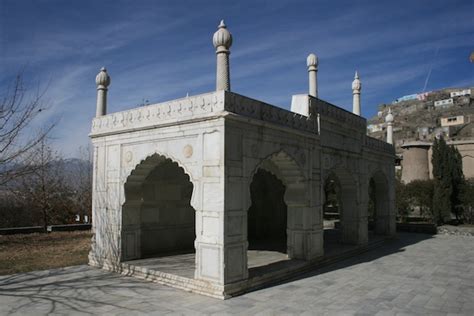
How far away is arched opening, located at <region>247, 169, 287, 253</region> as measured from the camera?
16.6 metres

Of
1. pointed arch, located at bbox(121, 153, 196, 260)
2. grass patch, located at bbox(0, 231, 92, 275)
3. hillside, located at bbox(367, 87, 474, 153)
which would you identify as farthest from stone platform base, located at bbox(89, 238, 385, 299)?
hillside, located at bbox(367, 87, 474, 153)

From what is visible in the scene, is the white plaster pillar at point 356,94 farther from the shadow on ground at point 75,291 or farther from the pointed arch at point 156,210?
the pointed arch at point 156,210

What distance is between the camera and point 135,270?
30.6ft

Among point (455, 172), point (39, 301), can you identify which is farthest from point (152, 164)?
point (455, 172)

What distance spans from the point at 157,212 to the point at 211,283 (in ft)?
14.0

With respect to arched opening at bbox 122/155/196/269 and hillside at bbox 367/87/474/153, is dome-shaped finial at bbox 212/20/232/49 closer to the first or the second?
arched opening at bbox 122/155/196/269

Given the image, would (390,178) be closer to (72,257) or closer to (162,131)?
(162,131)

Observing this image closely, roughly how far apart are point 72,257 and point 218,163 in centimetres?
709

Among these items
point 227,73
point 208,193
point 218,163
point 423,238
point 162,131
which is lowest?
point 423,238

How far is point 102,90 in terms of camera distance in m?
10.9

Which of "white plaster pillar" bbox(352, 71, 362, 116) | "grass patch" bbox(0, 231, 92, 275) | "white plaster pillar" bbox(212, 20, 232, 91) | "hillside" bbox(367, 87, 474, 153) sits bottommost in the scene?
"grass patch" bbox(0, 231, 92, 275)

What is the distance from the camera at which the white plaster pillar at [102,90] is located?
1085 centimetres

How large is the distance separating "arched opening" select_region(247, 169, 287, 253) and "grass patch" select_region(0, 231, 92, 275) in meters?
6.92

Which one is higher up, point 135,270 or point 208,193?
point 208,193
